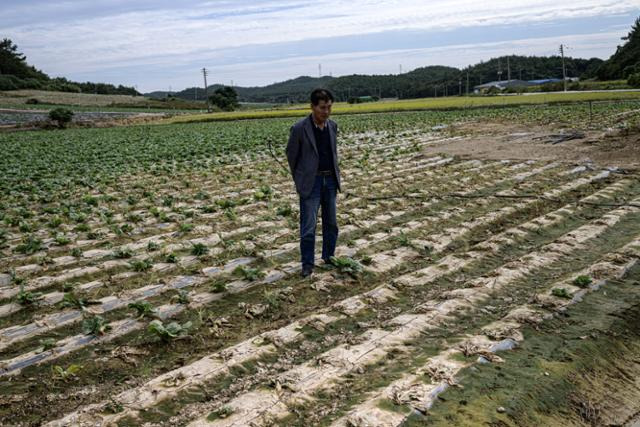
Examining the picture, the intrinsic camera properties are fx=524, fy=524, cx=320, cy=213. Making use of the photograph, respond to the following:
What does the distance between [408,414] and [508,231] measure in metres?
5.02

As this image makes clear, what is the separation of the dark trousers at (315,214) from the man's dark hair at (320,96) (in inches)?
37.0

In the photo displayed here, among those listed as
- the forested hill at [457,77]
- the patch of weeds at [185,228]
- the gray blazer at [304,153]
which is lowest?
the patch of weeds at [185,228]

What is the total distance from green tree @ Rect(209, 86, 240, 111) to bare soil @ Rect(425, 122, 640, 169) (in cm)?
6501

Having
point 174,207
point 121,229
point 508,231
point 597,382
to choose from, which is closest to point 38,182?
point 174,207

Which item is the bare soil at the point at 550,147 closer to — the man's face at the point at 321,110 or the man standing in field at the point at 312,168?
the man standing in field at the point at 312,168

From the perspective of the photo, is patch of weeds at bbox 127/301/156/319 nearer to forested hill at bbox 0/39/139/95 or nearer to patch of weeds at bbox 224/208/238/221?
patch of weeds at bbox 224/208/238/221

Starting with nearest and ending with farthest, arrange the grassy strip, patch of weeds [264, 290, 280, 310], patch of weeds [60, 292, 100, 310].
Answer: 1. the grassy strip
2. patch of weeds [264, 290, 280, 310]
3. patch of weeds [60, 292, 100, 310]

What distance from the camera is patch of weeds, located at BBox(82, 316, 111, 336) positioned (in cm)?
498

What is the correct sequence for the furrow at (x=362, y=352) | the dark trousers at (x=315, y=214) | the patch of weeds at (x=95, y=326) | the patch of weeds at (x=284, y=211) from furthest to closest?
the patch of weeds at (x=284, y=211) → the dark trousers at (x=315, y=214) → the patch of weeds at (x=95, y=326) → the furrow at (x=362, y=352)

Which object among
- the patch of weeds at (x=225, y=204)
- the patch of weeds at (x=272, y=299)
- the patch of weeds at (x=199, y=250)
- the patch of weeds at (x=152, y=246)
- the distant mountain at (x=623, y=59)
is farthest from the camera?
the distant mountain at (x=623, y=59)

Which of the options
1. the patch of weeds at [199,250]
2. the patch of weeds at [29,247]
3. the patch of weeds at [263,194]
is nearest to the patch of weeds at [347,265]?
the patch of weeds at [199,250]

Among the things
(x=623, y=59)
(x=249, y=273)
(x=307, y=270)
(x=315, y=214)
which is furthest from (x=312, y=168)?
(x=623, y=59)

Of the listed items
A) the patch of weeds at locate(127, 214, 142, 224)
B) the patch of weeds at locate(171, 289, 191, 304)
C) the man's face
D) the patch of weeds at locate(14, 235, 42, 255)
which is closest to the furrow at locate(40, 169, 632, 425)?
the patch of weeds at locate(171, 289, 191, 304)

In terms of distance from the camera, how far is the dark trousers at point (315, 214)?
6.34 metres
